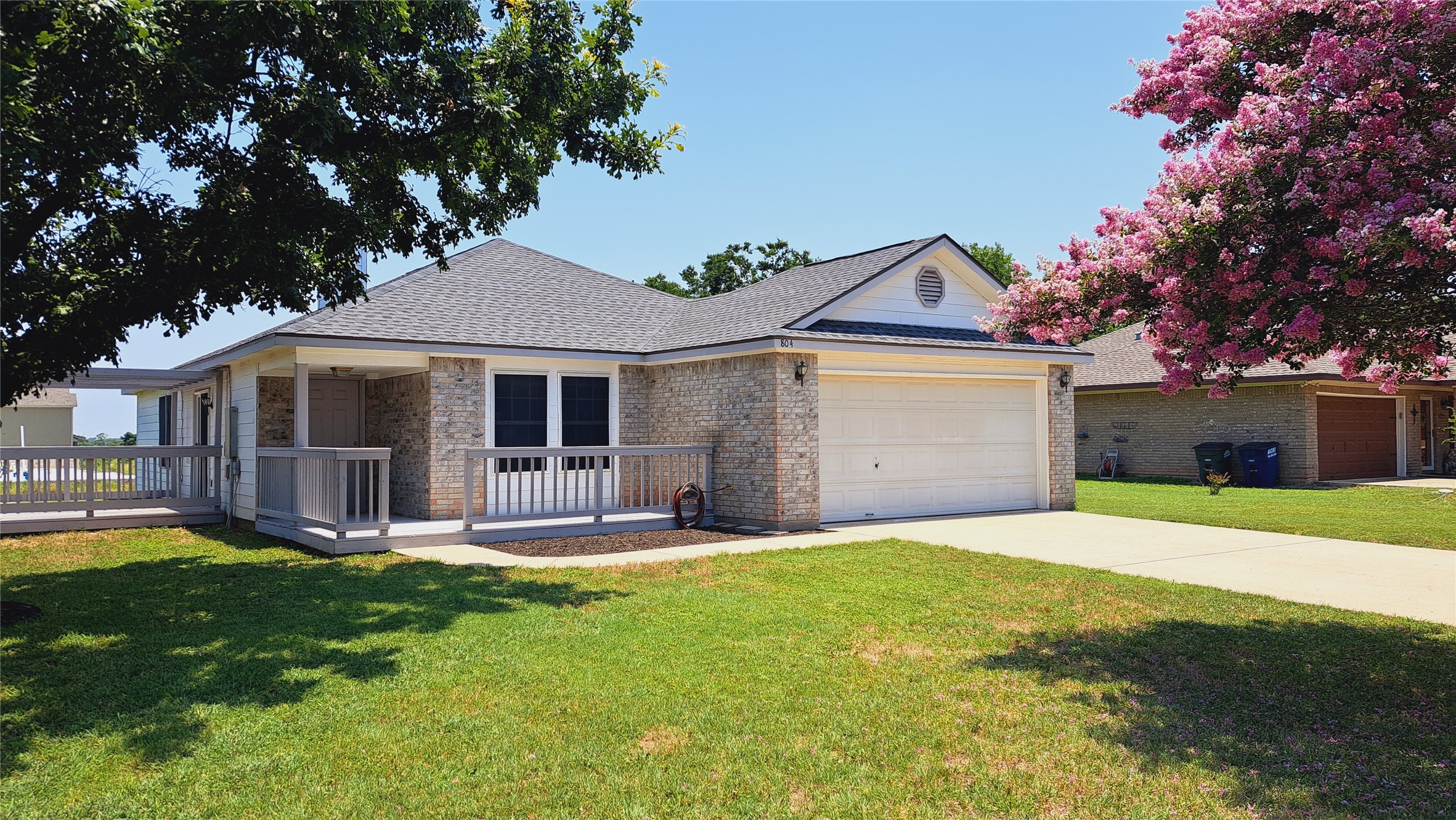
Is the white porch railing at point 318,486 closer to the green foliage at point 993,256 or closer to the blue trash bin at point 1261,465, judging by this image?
the blue trash bin at point 1261,465

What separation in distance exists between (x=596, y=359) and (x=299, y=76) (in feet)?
21.8

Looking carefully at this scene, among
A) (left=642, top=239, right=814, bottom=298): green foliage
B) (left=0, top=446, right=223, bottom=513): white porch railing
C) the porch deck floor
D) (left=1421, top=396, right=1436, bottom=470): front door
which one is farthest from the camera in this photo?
(left=642, top=239, right=814, bottom=298): green foliage

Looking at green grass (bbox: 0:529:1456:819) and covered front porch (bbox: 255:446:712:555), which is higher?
covered front porch (bbox: 255:446:712:555)

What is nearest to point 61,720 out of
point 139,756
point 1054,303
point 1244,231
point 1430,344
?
point 139,756

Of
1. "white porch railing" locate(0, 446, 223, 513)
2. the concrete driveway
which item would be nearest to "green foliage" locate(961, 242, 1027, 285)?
the concrete driveway

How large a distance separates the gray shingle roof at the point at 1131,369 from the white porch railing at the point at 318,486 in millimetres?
17047

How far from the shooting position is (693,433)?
1415 cm

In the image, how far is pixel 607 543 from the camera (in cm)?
1173

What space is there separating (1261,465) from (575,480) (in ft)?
57.9

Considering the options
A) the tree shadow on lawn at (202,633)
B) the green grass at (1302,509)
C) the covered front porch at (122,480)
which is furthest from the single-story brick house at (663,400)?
the tree shadow on lawn at (202,633)

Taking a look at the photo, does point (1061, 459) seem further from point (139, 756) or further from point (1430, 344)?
point (139, 756)

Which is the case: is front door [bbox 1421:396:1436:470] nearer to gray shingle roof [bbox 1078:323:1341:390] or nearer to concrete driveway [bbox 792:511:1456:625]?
gray shingle roof [bbox 1078:323:1341:390]

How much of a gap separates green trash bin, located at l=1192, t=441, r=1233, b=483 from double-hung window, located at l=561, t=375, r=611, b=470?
51.2ft

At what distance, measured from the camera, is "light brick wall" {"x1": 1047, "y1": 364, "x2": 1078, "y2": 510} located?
616 inches
